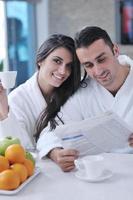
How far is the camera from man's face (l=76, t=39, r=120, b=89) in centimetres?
167

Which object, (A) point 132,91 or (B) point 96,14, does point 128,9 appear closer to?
(B) point 96,14

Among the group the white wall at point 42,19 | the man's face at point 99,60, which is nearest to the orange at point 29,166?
the man's face at point 99,60

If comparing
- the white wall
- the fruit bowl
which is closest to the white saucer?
the fruit bowl

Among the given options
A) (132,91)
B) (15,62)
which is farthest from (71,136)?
(15,62)

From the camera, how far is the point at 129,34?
3.88m

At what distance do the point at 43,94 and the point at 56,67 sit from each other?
0.18 metres

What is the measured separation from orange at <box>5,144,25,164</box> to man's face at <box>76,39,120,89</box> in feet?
2.06

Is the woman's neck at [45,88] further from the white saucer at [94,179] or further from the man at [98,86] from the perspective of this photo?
the white saucer at [94,179]

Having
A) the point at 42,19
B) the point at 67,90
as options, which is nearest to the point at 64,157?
the point at 67,90

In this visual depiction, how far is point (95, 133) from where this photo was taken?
4.58 ft

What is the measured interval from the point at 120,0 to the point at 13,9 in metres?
1.26

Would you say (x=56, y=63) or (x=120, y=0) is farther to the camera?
(x=120, y=0)

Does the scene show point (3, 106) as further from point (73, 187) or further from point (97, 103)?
point (73, 187)

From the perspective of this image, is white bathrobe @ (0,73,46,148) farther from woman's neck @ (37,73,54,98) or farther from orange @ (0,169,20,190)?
orange @ (0,169,20,190)
